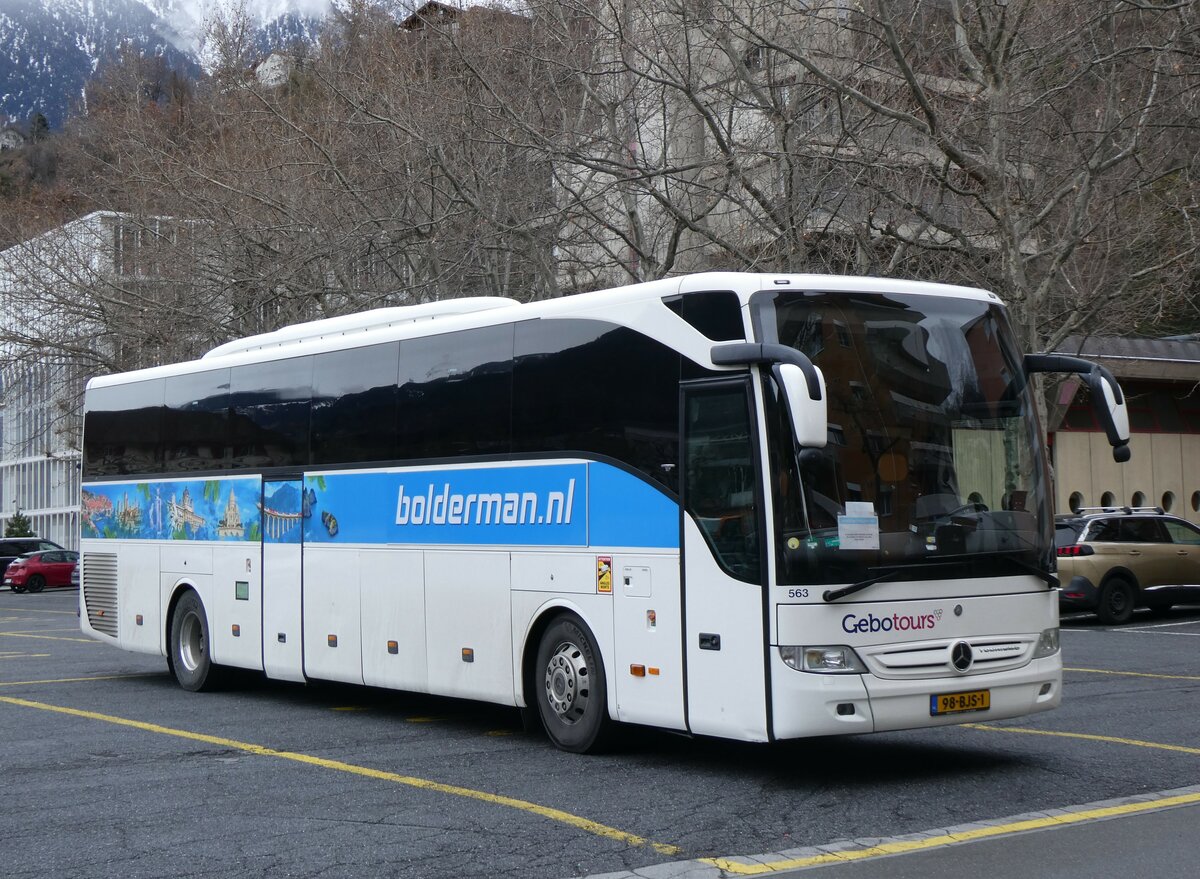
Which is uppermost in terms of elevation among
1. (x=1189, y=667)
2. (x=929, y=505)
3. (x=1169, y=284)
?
(x=1169, y=284)

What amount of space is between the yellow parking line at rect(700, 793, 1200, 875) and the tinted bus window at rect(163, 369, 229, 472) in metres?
9.62

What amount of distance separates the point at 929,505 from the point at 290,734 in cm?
580

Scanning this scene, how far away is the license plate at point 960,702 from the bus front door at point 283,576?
681cm

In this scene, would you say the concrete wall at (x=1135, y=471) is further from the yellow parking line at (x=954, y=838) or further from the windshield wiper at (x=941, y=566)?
the yellow parking line at (x=954, y=838)

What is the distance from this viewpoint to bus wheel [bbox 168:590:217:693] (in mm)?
15984

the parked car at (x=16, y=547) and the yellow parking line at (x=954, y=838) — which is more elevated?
the parked car at (x=16, y=547)

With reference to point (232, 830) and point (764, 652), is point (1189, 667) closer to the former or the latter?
point (764, 652)

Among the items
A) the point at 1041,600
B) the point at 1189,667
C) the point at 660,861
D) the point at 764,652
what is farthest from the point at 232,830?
the point at 1189,667

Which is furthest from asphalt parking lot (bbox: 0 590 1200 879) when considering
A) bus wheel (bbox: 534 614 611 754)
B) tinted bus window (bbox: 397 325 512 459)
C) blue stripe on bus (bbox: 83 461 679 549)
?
tinted bus window (bbox: 397 325 512 459)

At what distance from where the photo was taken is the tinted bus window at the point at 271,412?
1445 cm

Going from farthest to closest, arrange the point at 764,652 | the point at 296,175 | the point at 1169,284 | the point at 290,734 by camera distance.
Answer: the point at 296,175
the point at 1169,284
the point at 290,734
the point at 764,652

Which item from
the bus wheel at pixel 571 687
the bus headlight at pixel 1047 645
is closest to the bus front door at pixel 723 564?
the bus wheel at pixel 571 687

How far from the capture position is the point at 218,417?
52.0 ft

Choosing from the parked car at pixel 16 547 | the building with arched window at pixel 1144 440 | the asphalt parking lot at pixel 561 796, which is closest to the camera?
the asphalt parking lot at pixel 561 796
